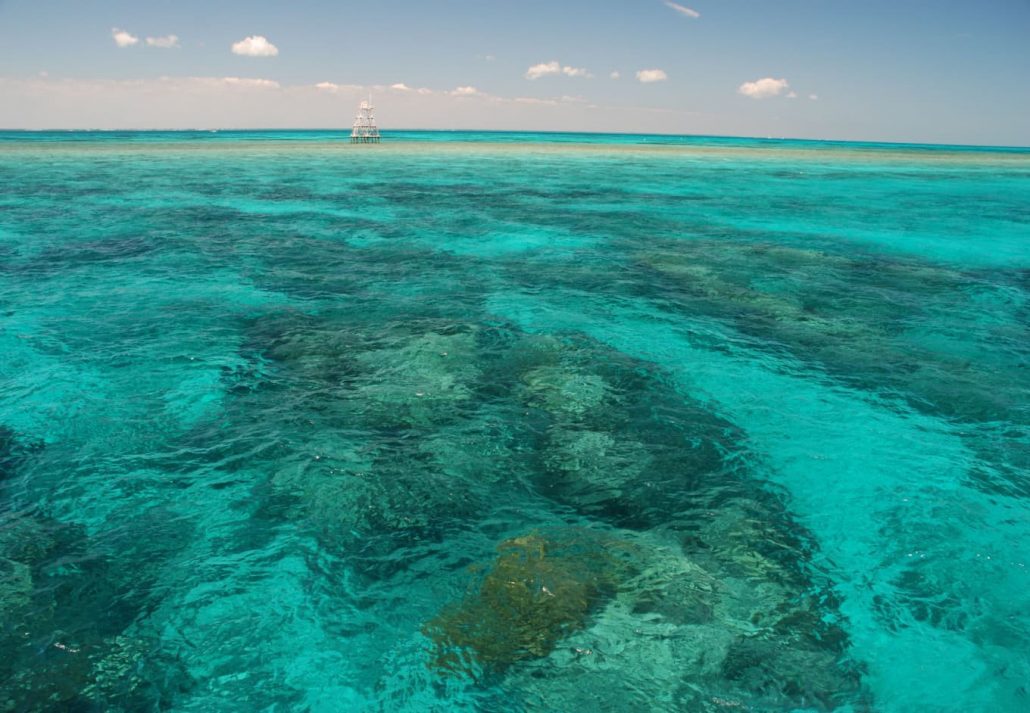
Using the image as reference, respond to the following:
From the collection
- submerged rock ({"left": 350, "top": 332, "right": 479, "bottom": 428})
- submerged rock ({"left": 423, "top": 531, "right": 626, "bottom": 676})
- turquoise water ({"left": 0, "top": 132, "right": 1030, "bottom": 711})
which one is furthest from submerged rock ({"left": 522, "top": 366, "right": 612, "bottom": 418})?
submerged rock ({"left": 423, "top": 531, "right": 626, "bottom": 676})

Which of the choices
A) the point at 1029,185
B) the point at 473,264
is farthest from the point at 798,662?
the point at 1029,185

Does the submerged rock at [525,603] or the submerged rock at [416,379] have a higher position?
the submerged rock at [416,379]

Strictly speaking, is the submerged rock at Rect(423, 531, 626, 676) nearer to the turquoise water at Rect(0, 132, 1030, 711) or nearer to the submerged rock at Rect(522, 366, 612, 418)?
the turquoise water at Rect(0, 132, 1030, 711)

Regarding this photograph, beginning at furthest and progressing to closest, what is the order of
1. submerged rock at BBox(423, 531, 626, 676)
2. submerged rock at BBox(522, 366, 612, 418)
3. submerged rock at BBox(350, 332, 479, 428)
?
submerged rock at BBox(522, 366, 612, 418) → submerged rock at BBox(350, 332, 479, 428) → submerged rock at BBox(423, 531, 626, 676)

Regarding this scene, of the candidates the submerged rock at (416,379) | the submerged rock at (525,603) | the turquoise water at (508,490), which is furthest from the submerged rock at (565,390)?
the submerged rock at (525,603)

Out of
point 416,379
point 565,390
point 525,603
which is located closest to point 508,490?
point 525,603

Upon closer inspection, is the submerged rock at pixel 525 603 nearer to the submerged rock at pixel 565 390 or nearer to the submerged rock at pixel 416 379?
the submerged rock at pixel 565 390

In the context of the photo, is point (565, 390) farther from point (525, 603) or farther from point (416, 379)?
point (525, 603)

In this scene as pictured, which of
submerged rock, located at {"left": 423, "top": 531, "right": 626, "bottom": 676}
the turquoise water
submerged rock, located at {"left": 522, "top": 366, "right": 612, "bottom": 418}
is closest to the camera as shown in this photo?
the turquoise water

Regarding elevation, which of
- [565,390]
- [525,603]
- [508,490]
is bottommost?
[525,603]
